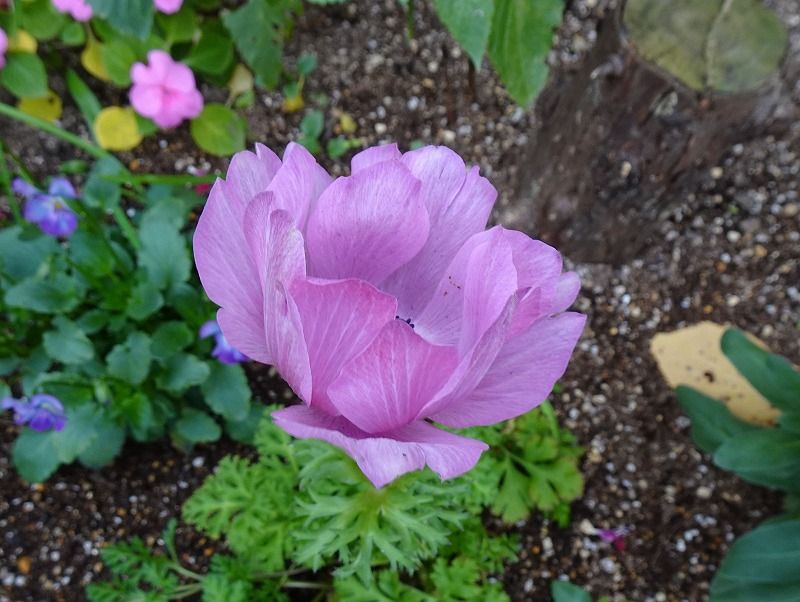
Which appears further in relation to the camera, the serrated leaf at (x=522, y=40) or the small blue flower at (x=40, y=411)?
the small blue flower at (x=40, y=411)

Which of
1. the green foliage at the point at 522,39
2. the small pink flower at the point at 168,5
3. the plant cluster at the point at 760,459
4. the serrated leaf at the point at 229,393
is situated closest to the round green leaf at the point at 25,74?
the small pink flower at the point at 168,5

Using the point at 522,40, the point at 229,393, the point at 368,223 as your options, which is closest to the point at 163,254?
the point at 229,393

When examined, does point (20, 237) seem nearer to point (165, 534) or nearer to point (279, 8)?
point (165, 534)

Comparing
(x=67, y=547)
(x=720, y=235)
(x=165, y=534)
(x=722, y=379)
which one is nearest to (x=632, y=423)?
(x=722, y=379)

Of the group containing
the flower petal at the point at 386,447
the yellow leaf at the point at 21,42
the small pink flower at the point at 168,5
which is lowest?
the flower petal at the point at 386,447

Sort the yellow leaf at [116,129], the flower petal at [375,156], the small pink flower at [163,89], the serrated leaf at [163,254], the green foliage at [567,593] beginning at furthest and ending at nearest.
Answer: the yellow leaf at [116,129] < the small pink flower at [163,89] < the serrated leaf at [163,254] < the green foliage at [567,593] < the flower petal at [375,156]

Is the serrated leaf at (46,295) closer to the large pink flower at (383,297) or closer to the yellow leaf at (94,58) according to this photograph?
the yellow leaf at (94,58)
